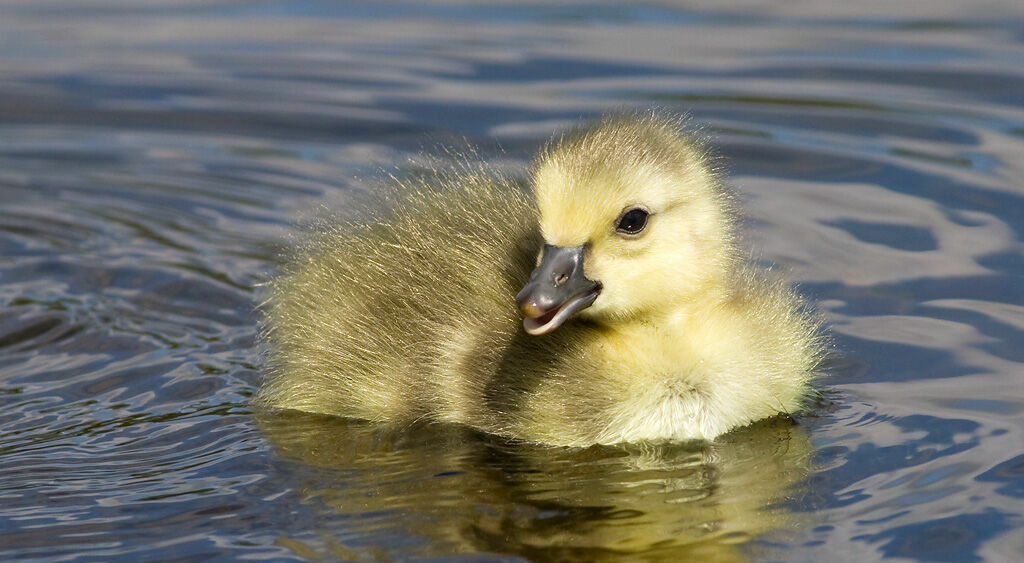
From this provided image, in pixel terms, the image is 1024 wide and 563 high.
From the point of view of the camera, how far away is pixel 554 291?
4.70m

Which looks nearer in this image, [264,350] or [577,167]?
[577,167]

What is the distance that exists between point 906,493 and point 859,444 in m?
0.39

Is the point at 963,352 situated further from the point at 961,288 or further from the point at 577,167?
the point at 577,167

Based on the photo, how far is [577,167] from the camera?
4727mm

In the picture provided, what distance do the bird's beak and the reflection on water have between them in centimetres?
45

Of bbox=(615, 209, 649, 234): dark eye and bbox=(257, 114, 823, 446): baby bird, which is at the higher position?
bbox=(615, 209, 649, 234): dark eye

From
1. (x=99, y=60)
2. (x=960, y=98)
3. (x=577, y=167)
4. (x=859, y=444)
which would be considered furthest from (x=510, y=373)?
(x=99, y=60)

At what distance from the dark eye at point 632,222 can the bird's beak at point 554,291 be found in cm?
14

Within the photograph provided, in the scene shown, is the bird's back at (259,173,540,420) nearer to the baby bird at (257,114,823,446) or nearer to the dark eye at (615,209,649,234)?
the baby bird at (257,114,823,446)

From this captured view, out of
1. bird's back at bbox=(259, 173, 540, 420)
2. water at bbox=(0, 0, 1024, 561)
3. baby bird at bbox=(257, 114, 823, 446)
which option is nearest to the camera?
water at bbox=(0, 0, 1024, 561)

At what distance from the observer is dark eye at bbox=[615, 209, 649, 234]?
15.8 feet

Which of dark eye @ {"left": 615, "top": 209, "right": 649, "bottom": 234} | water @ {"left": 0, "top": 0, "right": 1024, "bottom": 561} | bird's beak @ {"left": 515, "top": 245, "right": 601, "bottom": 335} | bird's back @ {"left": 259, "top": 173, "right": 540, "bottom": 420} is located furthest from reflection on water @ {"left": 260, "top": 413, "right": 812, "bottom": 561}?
dark eye @ {"left": 615, "top": 209, "right": 649, "bottom": 234}

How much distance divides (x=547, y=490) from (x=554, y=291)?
567 mm

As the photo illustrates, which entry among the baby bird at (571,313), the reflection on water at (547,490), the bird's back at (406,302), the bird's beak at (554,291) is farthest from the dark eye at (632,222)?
the reflection on water at (547,490)
